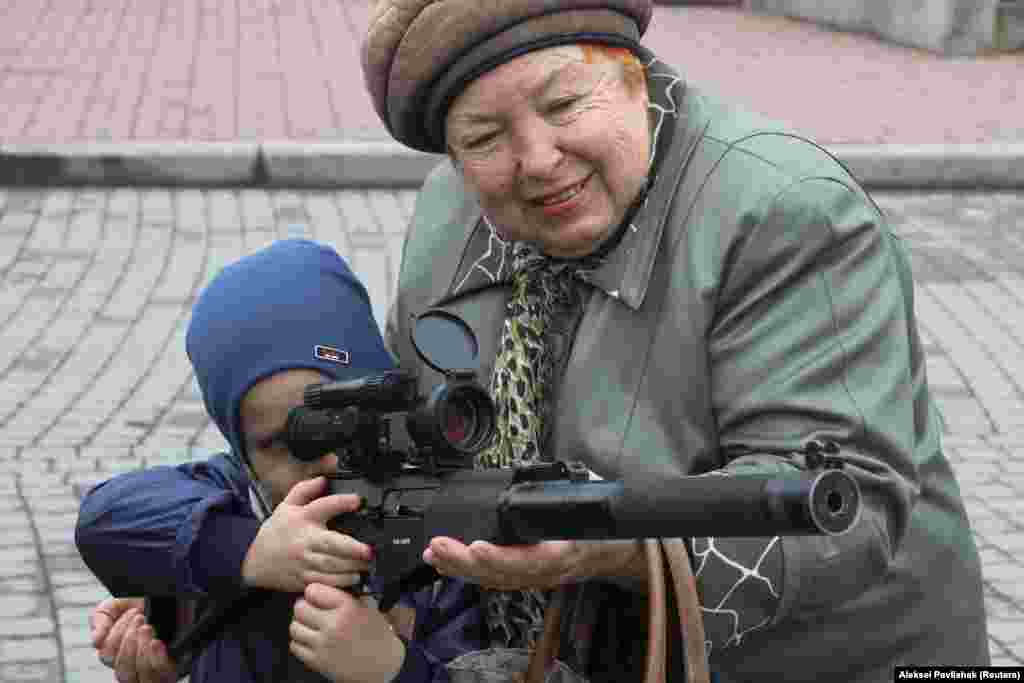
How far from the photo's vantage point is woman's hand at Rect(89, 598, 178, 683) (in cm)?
288

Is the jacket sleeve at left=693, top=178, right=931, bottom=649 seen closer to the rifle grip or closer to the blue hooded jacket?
the blue hooded jacket

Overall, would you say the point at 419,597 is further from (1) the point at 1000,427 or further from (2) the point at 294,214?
(2) the point at 294,214

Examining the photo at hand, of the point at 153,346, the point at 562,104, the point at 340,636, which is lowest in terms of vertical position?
the point at 153,346

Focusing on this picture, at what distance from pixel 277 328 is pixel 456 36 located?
52cm

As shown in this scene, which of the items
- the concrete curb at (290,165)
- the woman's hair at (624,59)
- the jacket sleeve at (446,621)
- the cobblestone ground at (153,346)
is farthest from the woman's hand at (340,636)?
the concrete curb at (290,165)

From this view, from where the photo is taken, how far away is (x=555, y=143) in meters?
2.59

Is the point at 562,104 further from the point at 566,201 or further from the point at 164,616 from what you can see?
→ the point at 164,616

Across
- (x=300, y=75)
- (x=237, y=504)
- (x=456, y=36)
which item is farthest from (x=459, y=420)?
(x=300, y=75)

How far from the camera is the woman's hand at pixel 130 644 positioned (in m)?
2.88

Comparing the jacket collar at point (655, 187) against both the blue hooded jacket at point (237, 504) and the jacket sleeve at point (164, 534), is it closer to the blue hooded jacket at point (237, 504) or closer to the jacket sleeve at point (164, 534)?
the blue hooded jacket at point (237, 504)

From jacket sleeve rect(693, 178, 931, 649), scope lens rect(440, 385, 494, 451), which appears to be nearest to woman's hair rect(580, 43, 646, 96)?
jacket sleeve rect(693, 178, 931, 649)

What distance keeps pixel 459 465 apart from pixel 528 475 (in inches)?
6.4

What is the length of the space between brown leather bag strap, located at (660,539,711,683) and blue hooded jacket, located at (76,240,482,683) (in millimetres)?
465

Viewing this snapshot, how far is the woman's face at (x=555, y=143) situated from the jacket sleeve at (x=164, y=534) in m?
0.60
